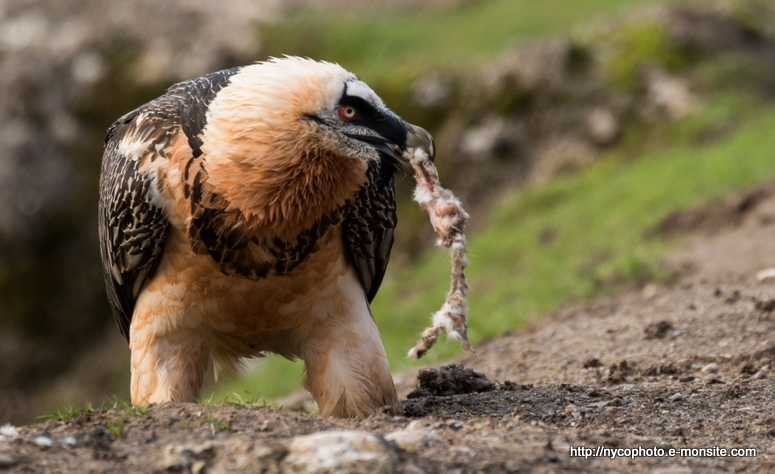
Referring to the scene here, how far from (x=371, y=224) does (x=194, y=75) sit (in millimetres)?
14730

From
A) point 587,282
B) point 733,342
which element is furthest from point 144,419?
point 587,282

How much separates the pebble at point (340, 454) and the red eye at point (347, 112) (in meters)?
1.81

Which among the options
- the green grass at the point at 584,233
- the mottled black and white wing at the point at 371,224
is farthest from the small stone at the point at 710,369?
the green grass at the point at 584,233

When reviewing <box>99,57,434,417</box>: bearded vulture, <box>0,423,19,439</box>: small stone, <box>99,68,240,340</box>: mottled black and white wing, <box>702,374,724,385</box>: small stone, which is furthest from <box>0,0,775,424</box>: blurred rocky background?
<box>702,374,724,385</box>: small stone

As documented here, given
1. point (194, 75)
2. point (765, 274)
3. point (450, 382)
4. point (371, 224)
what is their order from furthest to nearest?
point (194, 75) < point (765, 274) < point (450, 382) < point (371, 224)

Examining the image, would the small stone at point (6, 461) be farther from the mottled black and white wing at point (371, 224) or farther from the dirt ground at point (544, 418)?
the mottled black and white wing at point (371, 224)

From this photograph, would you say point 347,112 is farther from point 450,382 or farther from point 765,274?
point 765,274

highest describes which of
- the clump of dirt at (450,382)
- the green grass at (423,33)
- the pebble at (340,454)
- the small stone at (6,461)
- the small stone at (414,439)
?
the green grass at (423,33)

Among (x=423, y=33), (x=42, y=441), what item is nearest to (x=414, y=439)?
(x=42, y=441)

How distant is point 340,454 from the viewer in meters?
3.39

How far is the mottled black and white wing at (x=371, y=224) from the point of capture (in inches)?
220

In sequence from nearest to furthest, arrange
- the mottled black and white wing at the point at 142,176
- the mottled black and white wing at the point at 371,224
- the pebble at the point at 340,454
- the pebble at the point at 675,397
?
the pebble at the point at 340,454 < the mottled black and white wing at the point at 142,176 < the pebble at the point at 675,397 < the mottled black and white wing at the point at 371,224

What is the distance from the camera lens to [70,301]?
1906cm

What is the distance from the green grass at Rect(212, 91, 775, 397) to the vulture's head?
15.4 ft
